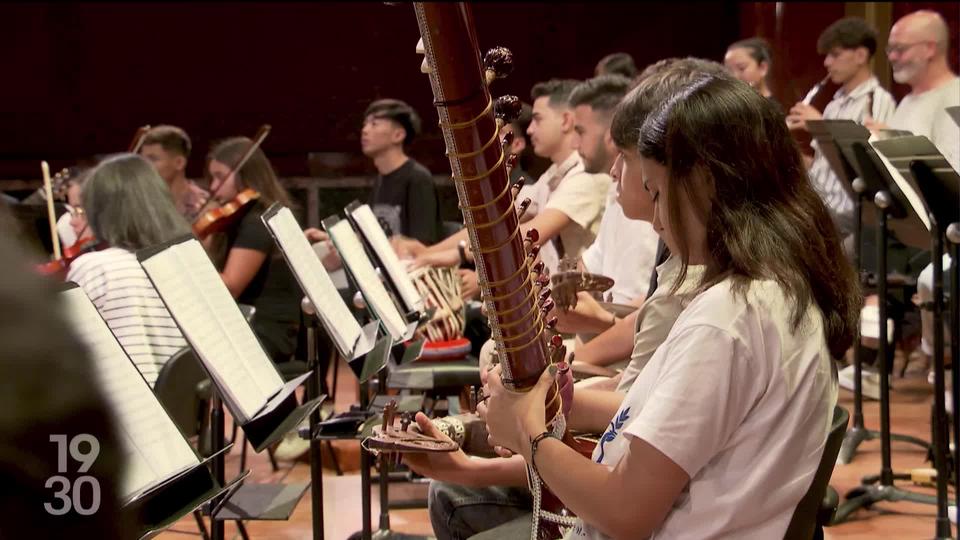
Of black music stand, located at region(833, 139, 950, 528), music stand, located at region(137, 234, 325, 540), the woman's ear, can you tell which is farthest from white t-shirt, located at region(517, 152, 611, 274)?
the woman's ear

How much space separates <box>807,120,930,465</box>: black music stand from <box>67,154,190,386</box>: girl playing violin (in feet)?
7.35

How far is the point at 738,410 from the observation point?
155 centimetres

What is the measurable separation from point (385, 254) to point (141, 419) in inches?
86.6

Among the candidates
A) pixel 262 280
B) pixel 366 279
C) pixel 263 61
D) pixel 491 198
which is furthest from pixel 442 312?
pixel 263 61

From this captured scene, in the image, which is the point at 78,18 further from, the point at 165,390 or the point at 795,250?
the point at 795,250

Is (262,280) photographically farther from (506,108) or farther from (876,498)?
(506,108)

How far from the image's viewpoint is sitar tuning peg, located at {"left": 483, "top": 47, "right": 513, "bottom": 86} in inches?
56.2

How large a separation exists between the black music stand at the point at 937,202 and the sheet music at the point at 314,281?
164 centimetres

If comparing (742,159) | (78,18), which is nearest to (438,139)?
(78,18)

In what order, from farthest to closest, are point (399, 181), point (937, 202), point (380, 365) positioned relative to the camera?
point (399, 181)
point (937, 202)
point (380, 365)

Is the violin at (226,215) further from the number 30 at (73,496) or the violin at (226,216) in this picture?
the number 30 at (73,496)

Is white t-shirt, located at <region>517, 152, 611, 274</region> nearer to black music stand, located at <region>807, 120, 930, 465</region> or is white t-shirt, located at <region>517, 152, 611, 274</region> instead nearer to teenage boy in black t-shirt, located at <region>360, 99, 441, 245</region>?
black music stand, located at <region>807, 120, 930, 465</region>

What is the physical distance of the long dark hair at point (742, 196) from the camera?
1628mm

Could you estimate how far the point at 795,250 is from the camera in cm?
164
